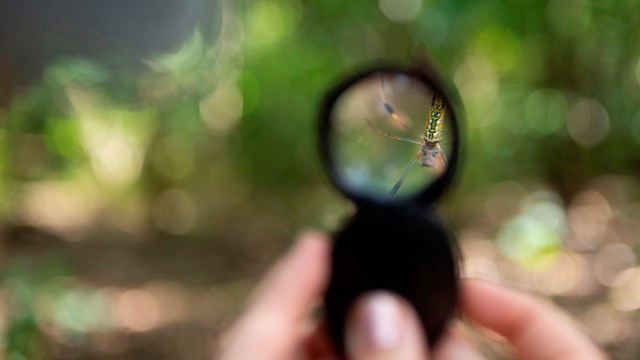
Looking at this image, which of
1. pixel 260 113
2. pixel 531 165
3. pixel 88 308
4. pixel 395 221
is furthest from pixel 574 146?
pixel 395 221

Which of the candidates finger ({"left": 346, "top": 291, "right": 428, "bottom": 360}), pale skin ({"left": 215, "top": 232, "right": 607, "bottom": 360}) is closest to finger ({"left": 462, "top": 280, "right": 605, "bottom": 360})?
pale skin ({"left": 215, "top": 232, "right": 607, "bottom": 360})

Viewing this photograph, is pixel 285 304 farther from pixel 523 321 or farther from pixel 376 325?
pixel 523 321

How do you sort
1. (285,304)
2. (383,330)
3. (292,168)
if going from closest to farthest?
1. (383,330)
2. (285,304)
3. (292,168)

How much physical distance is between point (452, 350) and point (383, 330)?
16cm

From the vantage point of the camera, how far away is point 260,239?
→ 2.18 meters

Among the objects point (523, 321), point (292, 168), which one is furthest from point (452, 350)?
point (292, 168)

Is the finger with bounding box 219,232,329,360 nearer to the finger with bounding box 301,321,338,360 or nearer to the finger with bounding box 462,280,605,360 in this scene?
the finger with bounding box 301,321,338,360

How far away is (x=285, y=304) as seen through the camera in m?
0.72

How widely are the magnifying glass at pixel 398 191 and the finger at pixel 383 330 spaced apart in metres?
0.03

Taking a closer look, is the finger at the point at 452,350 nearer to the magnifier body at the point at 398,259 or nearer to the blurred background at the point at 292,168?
the magnifier body at the point at 398,259

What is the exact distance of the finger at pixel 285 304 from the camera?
682 millimetres

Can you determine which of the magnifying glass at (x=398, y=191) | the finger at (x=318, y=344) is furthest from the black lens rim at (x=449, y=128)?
the finger at (x=318, y=344)

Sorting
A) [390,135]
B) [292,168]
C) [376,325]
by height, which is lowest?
[292,168]

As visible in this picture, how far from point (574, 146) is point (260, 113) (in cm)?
99
